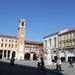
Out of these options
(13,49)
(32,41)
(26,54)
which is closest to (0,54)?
(13,49)

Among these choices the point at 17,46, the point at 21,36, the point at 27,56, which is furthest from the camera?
the point at 27,56

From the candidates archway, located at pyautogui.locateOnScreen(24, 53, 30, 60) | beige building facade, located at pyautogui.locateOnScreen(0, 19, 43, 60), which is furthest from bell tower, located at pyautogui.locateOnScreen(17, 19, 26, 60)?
archway, located at pyautogui.locateOnScreen(24, 53, 30, 60)

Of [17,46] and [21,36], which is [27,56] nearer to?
[17,46]

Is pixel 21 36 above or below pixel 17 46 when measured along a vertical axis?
above

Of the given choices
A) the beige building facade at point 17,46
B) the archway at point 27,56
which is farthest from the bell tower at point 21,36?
the archway at point 27,56

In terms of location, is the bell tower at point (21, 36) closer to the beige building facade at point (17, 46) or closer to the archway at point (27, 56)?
the beige building facade at point (17, 46)

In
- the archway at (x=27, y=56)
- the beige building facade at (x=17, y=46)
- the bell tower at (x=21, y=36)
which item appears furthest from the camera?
the archway at (x=27, y=56)

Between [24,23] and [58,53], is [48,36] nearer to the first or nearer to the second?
[58,53]

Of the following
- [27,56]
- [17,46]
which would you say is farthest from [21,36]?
[27,56]

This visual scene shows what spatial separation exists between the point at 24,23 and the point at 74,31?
1652 inches

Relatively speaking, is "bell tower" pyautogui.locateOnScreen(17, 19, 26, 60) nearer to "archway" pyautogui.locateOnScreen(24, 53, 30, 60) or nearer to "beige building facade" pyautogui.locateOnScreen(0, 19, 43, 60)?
"beige building facade" pyautogui.locateOnScreen(0, 19, 43, 60)

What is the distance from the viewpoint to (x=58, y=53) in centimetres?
7906

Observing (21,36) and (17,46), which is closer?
(17,46)

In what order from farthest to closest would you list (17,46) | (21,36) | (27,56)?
1. (27,56)
2. (21,36)
3. (17,46)
